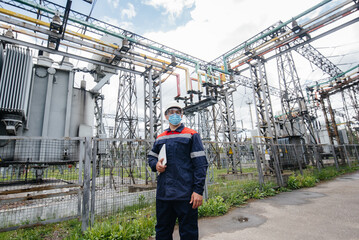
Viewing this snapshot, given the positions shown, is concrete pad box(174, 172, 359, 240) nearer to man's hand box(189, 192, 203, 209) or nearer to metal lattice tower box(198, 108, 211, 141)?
man's hand box(189, 192, 203, 209)

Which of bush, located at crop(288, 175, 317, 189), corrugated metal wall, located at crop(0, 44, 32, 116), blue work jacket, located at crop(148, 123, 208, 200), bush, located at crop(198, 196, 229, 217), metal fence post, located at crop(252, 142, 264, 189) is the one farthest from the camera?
bush, located at crop(288, 175, 317, 189)

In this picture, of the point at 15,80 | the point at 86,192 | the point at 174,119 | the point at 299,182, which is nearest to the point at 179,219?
the point at 174,119

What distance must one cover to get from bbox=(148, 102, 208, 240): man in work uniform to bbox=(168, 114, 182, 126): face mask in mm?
133

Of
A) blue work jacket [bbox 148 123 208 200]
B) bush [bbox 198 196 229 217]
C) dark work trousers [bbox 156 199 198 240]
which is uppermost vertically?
blue work jacket [bbox 148 123 208 200]

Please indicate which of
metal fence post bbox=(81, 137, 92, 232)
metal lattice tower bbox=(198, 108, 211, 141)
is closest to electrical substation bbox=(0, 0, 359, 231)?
metal fence post bbox=(81, 137, 92, 232)

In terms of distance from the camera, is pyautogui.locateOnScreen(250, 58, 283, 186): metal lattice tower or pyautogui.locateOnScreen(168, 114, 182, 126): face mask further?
pyautogui.locateOnScreen(250, 58, 283, 186): metal lattice tower

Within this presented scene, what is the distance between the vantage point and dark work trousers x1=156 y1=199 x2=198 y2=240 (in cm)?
213

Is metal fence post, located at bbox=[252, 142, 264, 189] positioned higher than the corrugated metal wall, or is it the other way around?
the corrugated metal wall

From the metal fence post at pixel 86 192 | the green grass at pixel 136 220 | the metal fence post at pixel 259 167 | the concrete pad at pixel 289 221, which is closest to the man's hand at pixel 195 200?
the concrete pad at pixel 289 221

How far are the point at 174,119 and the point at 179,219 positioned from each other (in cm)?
132

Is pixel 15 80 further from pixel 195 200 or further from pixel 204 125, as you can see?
pixel 204 125

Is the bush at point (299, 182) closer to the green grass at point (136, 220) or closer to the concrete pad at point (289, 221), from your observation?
the green grass at point (136, 220)

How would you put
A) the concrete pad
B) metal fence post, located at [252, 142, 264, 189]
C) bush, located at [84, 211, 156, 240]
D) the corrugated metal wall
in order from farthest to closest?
metal fence post, located at [252, 142, 264, 189] < the corrugated metal wall < the concrete pad < bush, located at [84, 211, 156, 240]

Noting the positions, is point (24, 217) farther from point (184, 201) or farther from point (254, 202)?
point (254, 202)
